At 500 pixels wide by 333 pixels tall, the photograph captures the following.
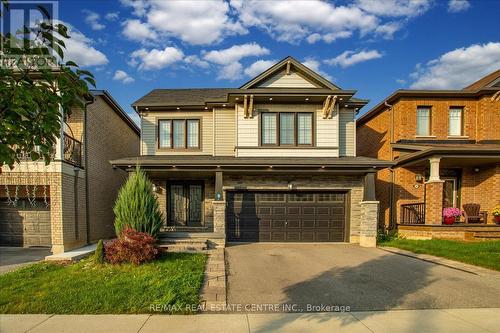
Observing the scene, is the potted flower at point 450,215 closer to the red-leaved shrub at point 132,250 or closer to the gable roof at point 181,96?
the gable roof at point 181,96

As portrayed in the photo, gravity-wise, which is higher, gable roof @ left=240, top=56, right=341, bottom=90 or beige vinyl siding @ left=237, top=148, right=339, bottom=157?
gable roof @ left=240, top=56, right=341, bottom=90

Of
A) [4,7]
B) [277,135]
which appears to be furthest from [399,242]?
[4,7]

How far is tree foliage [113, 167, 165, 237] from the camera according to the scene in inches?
345

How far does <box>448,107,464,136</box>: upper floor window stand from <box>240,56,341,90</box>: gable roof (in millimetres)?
7024

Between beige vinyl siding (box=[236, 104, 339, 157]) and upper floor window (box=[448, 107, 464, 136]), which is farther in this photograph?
upper floor window (box=[448, 107, 464, 136])

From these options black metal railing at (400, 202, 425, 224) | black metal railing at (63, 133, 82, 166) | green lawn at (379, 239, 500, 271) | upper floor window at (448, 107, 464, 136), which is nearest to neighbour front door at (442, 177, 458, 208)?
black metal railing at (400, 202, 425, 224)

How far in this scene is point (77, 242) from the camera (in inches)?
419

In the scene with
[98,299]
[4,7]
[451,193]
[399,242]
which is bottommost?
[399,242]

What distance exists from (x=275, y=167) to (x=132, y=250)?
626 centimetres

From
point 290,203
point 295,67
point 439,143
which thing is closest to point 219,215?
point 290,203

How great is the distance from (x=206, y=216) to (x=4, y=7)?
453 inches

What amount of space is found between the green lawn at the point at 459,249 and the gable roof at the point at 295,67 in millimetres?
7266

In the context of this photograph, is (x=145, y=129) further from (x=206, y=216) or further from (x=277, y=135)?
(x=277, y=135)

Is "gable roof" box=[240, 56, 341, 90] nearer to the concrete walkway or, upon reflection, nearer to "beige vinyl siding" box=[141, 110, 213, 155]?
"beige vinyl siding" box=[141, 110, 213, 155]
